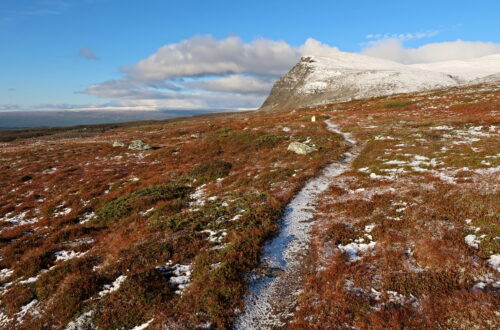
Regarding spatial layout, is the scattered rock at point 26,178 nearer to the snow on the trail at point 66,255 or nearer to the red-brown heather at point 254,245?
the red-brown heather at point 254,245

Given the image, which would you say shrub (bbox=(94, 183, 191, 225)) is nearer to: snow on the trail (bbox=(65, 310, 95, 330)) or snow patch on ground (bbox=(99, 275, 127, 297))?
snow patch on ground (bbox=(99, 275, 127, 297))

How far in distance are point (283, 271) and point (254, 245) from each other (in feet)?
6.27

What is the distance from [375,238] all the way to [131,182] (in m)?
23.2

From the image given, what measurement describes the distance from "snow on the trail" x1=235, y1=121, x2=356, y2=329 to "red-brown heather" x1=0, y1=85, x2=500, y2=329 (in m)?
0.42

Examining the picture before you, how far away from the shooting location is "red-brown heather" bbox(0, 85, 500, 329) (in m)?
7.58

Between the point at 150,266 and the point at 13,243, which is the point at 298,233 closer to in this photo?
the point at 150,266

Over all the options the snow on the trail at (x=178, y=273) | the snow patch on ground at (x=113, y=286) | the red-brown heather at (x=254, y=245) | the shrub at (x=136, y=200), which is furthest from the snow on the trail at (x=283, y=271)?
the shrub at (x=136, y=200)

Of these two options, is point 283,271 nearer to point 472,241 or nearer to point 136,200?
point 472,241

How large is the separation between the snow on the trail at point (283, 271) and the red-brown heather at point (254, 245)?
42cm

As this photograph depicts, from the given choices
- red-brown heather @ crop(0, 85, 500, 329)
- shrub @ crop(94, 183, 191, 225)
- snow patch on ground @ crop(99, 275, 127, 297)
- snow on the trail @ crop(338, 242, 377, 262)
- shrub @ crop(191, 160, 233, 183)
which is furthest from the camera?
shrub @ crop(191, 160, 233, 183)

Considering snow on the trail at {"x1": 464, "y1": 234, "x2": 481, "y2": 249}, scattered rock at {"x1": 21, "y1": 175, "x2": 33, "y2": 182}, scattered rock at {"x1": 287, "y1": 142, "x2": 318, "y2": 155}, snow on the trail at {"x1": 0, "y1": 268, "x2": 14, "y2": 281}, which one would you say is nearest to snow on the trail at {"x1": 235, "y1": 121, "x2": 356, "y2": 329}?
snow on the trail at {"x1": 464, "y1": 234, "x2": 481, "y2": 249}

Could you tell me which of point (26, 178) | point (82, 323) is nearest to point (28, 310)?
point (82, 323)

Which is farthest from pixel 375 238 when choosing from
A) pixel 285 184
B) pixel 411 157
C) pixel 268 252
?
pixel 411 157

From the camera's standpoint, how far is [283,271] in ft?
31.7
